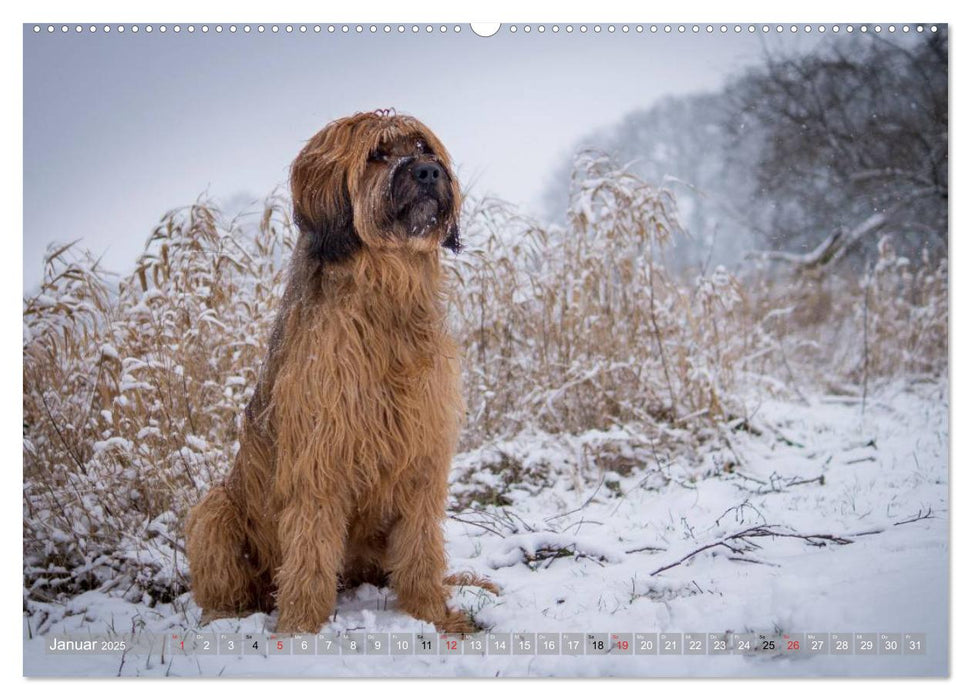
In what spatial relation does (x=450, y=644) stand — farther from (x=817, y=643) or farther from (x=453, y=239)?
(x=453, y=239)

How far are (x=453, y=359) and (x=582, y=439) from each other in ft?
5.97

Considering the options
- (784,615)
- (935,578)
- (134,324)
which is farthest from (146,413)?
(935,578)

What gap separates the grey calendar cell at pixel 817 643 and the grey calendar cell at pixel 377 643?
5.35 feet

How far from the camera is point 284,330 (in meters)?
3.32

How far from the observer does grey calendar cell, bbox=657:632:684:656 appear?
10.9 feet

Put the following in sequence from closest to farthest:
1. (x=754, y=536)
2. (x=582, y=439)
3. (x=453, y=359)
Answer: (x=453, y=359) < (x=754, y=536) < (x=582, y=439)

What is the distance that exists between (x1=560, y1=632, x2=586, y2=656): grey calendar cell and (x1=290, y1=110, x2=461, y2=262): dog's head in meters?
1.63

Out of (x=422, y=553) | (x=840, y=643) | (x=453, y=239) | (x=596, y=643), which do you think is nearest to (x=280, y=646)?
(x=422, y=553)

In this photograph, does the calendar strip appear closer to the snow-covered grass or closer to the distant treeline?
the snow-covered grass

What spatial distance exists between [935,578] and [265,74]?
3.58m

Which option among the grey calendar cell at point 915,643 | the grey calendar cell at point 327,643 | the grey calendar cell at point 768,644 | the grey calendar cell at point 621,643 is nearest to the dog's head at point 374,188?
the grey calendar cell at point 327,643

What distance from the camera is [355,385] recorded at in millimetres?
3195

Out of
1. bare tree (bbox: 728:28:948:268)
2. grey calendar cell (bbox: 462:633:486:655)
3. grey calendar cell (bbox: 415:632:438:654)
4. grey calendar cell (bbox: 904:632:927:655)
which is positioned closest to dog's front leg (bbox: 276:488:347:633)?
grey calendar cell (bbox: 415:632:438:654)

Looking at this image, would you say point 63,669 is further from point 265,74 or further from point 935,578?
point 935,578
